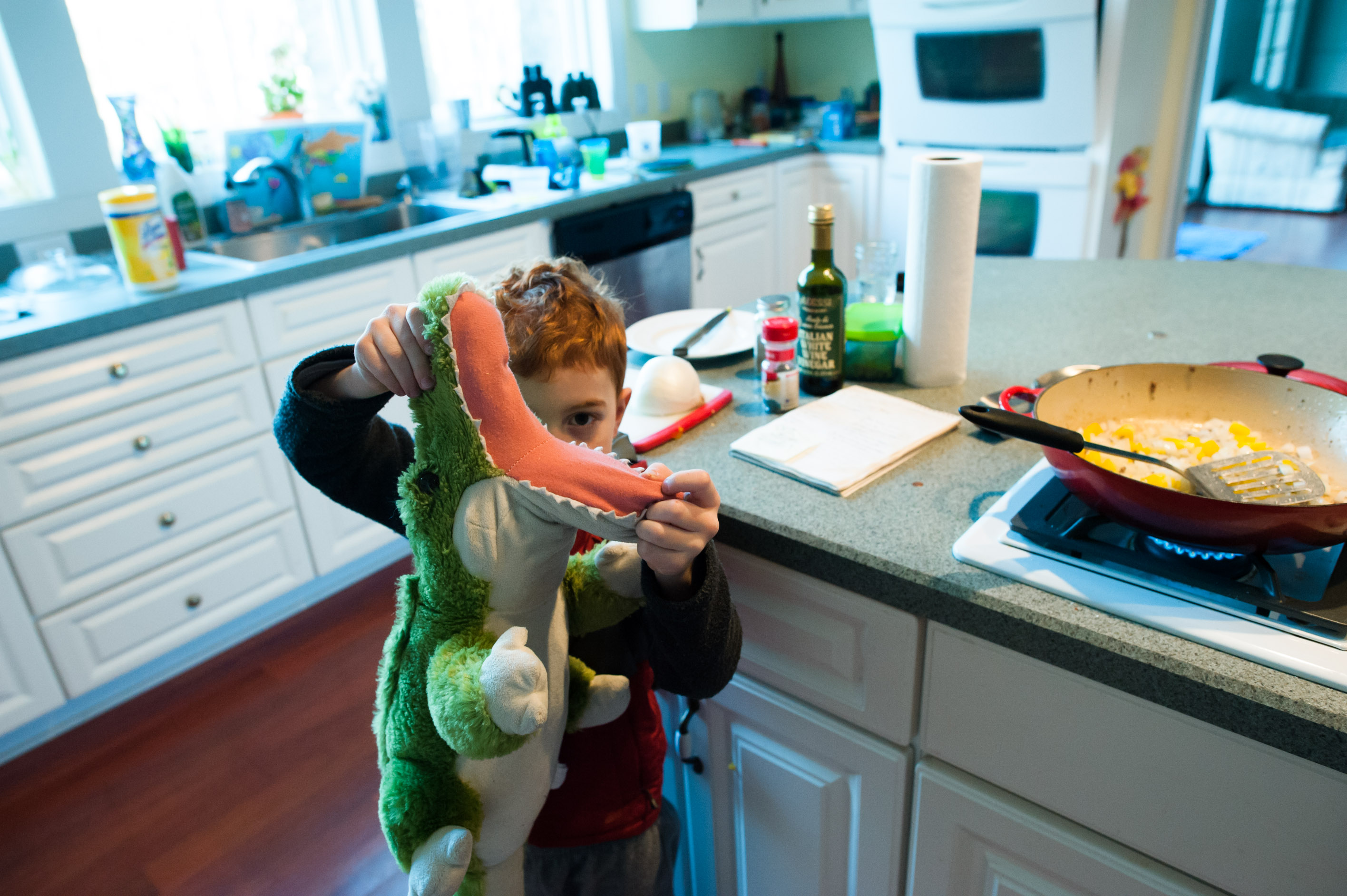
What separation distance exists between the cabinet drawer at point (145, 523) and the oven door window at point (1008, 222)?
255cm

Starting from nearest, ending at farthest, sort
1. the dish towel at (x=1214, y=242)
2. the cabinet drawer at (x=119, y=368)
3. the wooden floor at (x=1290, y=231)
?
the cabinet drawer at (x=119, y=368)
the wooden floor at (x=1290, y=231)
the dish towel at (x=1214, y=242)

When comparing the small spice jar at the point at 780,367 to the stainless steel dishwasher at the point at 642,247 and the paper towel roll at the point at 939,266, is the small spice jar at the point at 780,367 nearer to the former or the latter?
the paper towel roll at the point at 939,266

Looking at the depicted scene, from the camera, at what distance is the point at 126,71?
7.68 ft

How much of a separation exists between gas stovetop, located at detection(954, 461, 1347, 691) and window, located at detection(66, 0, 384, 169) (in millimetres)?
2434

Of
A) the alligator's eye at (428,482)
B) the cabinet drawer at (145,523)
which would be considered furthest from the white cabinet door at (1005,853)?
the cabinet drawer at (145,523)

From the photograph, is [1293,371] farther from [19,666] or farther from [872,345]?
[19,666]

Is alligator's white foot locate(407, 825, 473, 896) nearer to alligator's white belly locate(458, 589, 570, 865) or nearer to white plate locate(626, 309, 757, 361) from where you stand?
alligator's white belly locate(458, 589, 570, 865)

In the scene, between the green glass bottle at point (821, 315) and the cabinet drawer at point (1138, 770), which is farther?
the green glass bottle at point (821, 315)

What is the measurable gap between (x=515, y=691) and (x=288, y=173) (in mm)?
2429

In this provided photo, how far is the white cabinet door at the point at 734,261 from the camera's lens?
10.5ft

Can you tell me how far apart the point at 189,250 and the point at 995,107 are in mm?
2707

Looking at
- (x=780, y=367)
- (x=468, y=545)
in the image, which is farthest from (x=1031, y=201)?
(x=468, y=545)

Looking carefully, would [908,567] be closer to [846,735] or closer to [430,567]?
[846,735]

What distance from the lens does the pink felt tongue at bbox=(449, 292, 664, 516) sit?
0.63m
